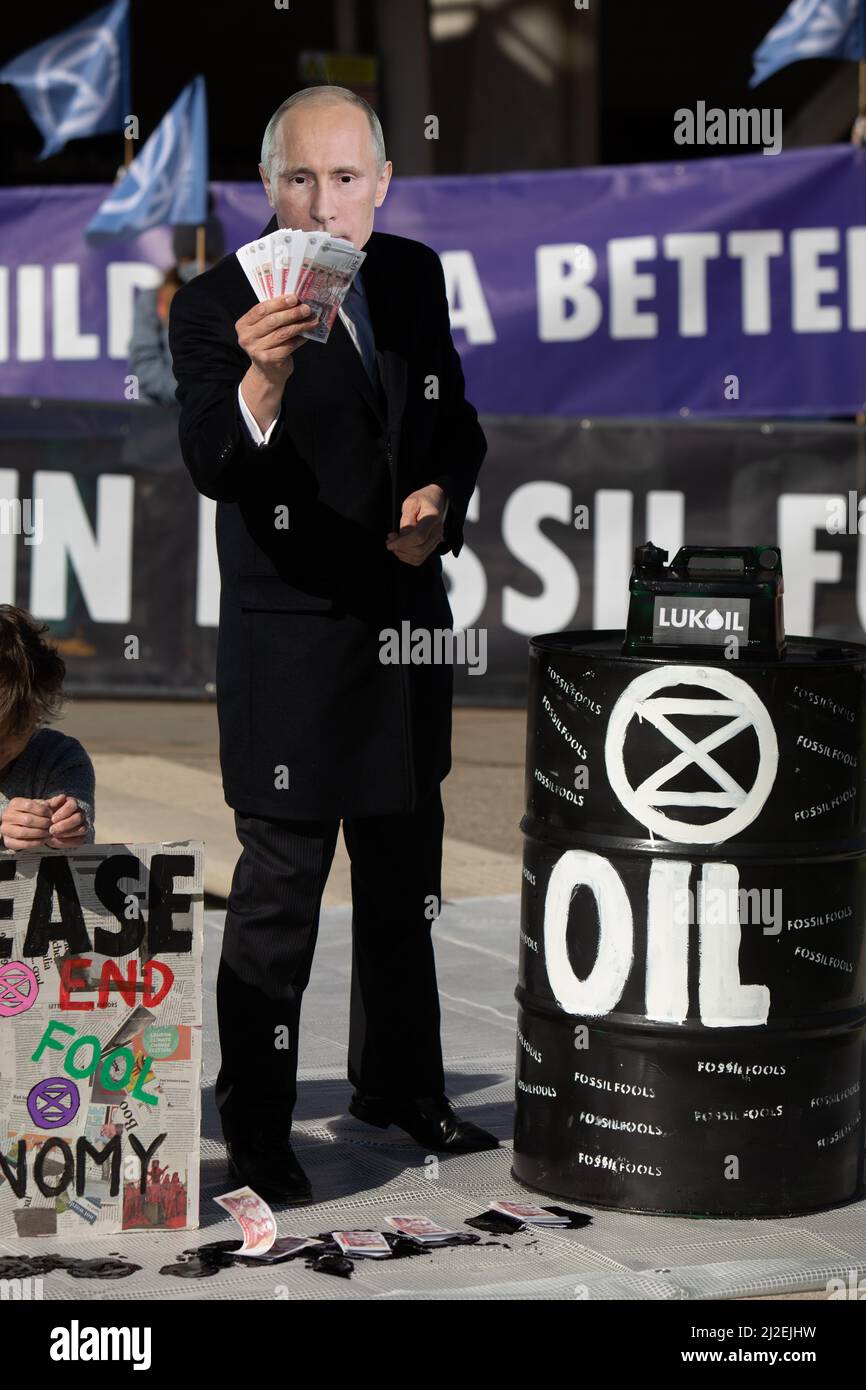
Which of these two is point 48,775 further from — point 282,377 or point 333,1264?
point 333,1264

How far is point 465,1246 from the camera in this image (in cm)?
388

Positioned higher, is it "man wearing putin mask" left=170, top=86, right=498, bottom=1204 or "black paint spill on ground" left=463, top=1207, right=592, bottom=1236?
"man wearing putin mask" left=170, top=86, right=498, bottom=1204

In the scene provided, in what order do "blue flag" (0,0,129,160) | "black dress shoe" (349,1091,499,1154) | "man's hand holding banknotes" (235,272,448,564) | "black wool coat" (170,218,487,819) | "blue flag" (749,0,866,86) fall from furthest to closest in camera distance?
1. "blue flag" (0,0,129,160)
2. "blue flag" (749,0,866,86)
3. "black dress shoe" (349,1091,499,1154)
4. "black wool coat" (170,218,487,819)
5. "man's hand holding banknotes" (235,272,448,564)

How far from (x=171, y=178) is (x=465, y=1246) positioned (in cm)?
776

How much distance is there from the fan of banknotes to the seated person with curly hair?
0.82 metres

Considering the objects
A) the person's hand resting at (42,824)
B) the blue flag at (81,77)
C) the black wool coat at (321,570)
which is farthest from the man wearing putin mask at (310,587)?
the blue flag at (81,77)

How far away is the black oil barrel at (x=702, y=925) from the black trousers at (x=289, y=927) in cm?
36

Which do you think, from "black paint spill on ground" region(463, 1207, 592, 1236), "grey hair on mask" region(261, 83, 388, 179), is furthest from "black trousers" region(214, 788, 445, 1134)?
"grey hair on mask" region(261, 83, 388, 179)

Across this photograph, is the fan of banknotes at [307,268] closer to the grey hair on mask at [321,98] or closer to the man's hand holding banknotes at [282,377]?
the man's hand holding banknotes at [282,377]

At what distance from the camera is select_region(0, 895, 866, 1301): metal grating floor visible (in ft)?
11.9

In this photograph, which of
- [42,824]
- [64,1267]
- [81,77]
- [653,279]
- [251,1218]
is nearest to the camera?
[64,1267]

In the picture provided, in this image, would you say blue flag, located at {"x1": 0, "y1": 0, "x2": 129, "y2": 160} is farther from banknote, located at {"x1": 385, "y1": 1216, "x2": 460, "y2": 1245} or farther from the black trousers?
banknote, located at {"x1": 385, "y1": 1216, "x2": 460, "y2": 1245}

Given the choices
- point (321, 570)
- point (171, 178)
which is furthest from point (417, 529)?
point (171, 178)

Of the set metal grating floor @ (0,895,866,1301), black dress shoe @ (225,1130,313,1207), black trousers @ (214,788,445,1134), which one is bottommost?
metal grating floor @ (0,895,866,1301)
